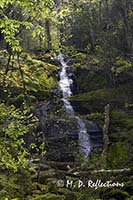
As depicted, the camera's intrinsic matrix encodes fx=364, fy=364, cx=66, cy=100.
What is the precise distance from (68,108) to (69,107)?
14cm

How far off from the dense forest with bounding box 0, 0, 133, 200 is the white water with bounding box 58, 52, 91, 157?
4cm

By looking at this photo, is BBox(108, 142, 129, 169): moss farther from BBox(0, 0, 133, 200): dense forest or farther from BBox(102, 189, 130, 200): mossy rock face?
BBox(102, 189, 130, 200): mossy rock face

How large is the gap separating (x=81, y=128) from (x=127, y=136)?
2104 millimetres

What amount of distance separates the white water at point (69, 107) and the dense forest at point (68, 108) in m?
0.04

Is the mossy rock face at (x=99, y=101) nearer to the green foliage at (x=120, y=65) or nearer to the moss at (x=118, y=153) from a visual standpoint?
the green foliage at (x=120, y=65)

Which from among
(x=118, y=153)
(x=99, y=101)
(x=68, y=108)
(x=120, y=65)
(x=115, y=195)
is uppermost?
(x=120, y=65)

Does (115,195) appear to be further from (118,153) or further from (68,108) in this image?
(68,108)

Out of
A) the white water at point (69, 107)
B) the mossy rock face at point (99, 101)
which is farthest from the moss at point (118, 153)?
the mossy rock face at point (99, 101)

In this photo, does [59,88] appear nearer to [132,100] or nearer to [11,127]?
[132,100]

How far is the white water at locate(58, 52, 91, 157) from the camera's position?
14.2m

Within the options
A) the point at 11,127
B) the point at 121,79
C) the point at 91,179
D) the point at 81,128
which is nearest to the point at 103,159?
the point at 91,179

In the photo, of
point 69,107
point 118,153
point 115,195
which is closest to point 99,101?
point 69,107

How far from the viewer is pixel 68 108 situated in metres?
16.8

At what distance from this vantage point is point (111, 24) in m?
18.7
